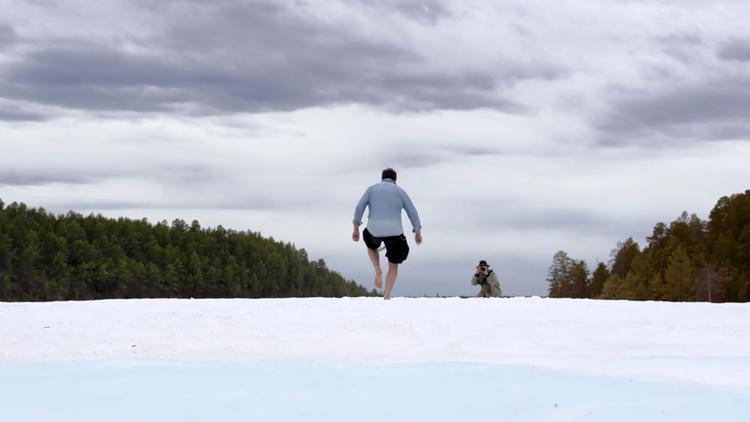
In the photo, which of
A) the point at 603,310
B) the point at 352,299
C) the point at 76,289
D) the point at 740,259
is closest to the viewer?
the point at 603,310

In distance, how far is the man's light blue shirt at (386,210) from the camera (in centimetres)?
2106

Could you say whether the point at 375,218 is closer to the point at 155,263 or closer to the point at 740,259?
the point at 740,259

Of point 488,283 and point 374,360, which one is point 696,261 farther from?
point 374,360

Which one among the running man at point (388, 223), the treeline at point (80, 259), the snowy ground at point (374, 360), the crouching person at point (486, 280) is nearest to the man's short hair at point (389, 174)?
the running man at point (388, 223)

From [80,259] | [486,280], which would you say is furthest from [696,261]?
[486,280]

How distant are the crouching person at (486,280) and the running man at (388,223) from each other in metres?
4.96

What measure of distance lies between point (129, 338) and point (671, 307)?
32.8 feet

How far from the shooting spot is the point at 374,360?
14031 mm

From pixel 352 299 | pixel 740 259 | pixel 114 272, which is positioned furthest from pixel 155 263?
pixel 352 299

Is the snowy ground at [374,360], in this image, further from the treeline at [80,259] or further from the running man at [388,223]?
the treeline at [80,259]

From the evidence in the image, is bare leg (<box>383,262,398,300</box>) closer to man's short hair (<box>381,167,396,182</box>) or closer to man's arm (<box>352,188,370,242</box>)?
man's arm (<box>352,188,370,242</box>)

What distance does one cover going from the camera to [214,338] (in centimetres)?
1598

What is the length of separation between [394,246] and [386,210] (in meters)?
0.68

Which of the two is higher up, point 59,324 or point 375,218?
point 375,218
